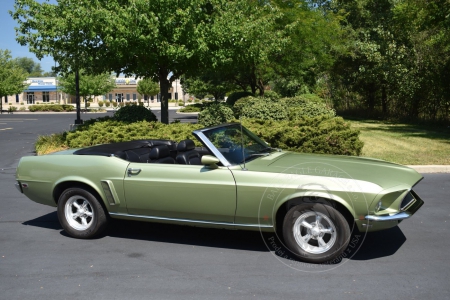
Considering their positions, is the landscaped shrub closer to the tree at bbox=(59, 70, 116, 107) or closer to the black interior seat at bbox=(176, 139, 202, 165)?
the black interior seat at bbox=(176, 139, 202, 165)

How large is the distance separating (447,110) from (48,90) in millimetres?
70583

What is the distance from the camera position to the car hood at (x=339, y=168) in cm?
512

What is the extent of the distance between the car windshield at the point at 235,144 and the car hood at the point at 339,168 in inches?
5.7

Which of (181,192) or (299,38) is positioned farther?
(299,38)

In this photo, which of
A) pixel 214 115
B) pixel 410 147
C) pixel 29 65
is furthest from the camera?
pixel 29 65

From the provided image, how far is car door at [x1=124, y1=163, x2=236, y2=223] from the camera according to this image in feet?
17.6

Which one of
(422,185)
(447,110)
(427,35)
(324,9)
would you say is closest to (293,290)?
(422,185)

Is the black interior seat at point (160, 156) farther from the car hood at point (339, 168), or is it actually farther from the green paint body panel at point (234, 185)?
the car hood at point (339, 168)

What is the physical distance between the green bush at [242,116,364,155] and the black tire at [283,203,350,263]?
272 inches

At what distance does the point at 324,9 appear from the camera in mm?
40000

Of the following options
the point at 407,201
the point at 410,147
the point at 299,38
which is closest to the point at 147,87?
the point at 299,38

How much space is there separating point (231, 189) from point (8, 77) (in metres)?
56.0

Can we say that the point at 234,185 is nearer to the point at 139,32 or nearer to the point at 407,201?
the point at 407,201

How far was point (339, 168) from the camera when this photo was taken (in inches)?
211
